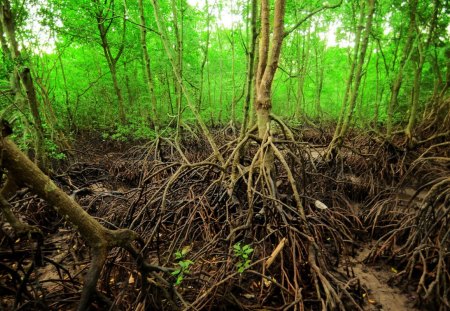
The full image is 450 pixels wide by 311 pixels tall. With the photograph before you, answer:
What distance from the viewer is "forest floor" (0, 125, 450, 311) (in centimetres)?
202

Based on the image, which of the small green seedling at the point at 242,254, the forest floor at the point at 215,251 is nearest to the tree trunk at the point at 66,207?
the forest floor at the point at 215,251

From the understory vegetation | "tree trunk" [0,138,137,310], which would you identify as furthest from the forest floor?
"tree trunk" [0,138,137,310]

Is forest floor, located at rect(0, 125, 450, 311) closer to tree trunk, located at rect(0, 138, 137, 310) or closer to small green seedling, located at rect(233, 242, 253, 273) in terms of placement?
small green seedling, located at rect(233, 242, 253, 273)

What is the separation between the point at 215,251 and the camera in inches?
104

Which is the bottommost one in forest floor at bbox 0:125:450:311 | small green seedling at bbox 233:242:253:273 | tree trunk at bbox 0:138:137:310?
forest floor at bbox 0:125:450:311

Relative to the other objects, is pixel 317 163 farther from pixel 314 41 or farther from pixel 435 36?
pixel 314 41

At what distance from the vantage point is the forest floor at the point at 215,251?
2.02 metres

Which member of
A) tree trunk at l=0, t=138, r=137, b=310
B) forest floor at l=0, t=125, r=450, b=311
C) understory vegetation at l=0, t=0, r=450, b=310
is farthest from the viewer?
forest floor at l=0, t=125, r=450, b=311

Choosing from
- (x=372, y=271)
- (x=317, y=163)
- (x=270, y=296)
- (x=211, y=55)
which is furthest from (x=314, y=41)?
(x=270, y=296)

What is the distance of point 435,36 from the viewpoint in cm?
594

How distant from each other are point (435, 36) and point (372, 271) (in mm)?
6243

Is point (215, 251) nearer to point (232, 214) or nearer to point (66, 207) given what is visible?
point (232, 214)

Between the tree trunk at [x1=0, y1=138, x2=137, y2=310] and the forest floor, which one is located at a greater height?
the tree trunk at [x1=0, y1=138, x2=137, y2=310]

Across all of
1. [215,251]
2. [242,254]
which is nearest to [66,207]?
[242,254]
